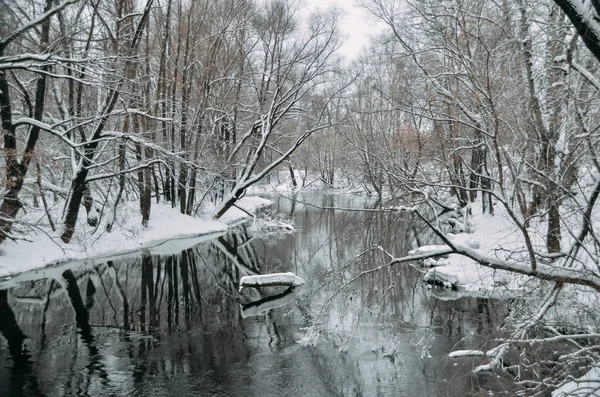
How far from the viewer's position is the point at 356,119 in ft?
21.5

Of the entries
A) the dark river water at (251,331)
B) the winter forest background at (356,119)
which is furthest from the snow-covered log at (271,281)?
the winter forest background at (356,119)

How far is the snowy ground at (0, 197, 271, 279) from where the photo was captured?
14320 mm

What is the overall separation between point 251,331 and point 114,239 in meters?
10.8

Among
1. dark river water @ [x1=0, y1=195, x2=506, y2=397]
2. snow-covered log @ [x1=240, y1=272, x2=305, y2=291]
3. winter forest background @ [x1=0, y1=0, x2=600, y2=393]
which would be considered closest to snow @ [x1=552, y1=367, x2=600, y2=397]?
winter forest background @ [x1=0, y1=0, x2=600, y2=393]

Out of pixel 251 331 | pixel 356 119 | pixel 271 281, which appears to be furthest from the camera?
pixel 271 281

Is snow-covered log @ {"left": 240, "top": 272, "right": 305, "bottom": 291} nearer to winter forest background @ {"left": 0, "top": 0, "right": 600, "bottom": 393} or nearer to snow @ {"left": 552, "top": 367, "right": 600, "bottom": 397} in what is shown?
winter forest background @ {"left": 0, "top": 0, "right": 600, "bottom": 393}

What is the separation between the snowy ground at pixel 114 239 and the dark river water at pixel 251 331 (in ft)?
2.81

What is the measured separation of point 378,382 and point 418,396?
705 mm

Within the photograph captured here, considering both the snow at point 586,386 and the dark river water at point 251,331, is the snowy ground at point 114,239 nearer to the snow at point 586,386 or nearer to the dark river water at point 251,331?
the dark river water at point 251,331

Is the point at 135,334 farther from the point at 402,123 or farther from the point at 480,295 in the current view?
the point at 480,295

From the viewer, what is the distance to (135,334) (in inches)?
372

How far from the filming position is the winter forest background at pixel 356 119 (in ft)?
15.3

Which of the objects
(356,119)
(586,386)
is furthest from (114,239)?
(586,386)

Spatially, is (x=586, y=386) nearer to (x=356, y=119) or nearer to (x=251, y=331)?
(x=356, y=119)
